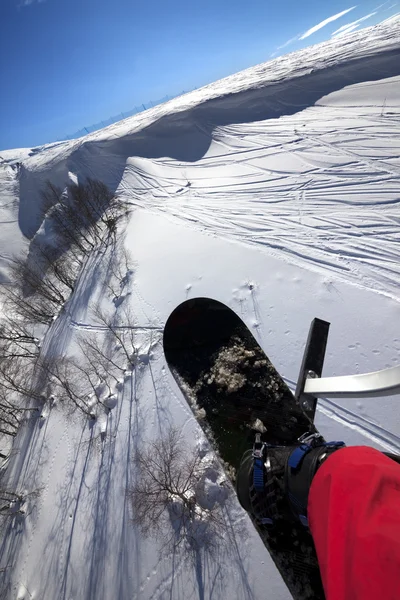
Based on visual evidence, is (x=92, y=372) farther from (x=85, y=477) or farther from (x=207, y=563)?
(x=207, y=563)

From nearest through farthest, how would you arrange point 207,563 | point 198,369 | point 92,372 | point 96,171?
point 207,563
point 198,369
point 92,372
point 96,171

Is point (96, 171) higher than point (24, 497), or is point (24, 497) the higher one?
point (96, 171)

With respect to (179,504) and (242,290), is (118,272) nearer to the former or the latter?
(242,290)

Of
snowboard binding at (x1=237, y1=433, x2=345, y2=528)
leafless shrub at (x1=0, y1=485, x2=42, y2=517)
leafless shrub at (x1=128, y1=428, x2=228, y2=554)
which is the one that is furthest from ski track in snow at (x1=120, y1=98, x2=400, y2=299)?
leafless shrub at (x1=0, y1=485, x2=42, y2=517)

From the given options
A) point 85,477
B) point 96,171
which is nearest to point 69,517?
point 85,477

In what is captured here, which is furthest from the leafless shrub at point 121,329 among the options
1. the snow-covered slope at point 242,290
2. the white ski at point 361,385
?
the white ski at point 361,385

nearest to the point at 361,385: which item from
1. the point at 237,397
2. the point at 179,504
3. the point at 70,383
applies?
the point at 237,397
